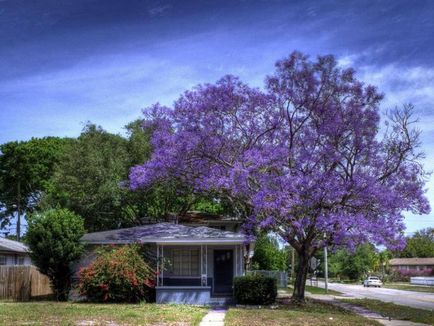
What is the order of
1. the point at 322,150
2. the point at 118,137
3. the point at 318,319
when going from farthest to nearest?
the point at 118,137
the point at 322,150
the point at 318,319

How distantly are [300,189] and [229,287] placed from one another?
8294 millimetres

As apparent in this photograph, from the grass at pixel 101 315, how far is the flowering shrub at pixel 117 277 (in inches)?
81.0

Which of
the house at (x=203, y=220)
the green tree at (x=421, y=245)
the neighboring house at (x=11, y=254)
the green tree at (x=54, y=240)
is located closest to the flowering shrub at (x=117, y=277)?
the green tree at (x=54, y=240)

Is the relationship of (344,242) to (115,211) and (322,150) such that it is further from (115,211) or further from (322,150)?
(115,211)

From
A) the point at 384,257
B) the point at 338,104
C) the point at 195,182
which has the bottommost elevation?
the point at 384,257

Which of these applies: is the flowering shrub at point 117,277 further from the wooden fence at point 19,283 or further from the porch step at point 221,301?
the wooden fence at point 19,283

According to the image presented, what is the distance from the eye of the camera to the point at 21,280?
28.4 m

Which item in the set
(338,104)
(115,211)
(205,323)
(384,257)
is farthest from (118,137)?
(384,257)

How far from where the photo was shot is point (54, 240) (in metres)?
26.1

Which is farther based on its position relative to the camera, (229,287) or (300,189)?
(229,287)

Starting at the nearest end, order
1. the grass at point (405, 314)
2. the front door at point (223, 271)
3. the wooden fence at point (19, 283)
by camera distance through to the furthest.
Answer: the grass at point (405, 314)
the wooden fence at point (19, 283)
the front door at point (223, 271)

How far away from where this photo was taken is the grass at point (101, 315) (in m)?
17.1

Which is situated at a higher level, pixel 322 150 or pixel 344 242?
pixel 322 150

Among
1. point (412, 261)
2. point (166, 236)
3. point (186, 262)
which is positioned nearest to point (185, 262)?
point (186, 262)
